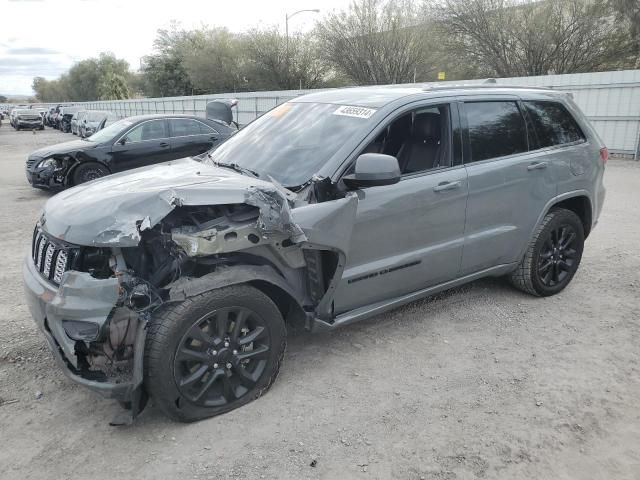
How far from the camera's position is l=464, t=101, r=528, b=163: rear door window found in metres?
3.93

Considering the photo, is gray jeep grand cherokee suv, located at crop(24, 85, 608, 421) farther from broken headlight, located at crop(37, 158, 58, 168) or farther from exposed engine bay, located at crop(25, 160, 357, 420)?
broken headlight, located at crop(37, 158, 58, 168)

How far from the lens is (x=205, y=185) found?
2949 millimetres

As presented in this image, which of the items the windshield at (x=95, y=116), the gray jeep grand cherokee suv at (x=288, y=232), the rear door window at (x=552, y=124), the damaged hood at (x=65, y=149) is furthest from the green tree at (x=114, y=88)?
the gray jeep grand cherokee suv at (x=288, y=232)

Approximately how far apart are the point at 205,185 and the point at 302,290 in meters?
0.89

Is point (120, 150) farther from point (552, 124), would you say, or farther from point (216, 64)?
point (216, 64)

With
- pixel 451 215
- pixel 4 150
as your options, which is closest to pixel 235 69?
pixel 4 150

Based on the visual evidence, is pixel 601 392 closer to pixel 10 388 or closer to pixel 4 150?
pixel 10 388

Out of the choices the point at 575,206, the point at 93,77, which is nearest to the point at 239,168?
the point at 575,206

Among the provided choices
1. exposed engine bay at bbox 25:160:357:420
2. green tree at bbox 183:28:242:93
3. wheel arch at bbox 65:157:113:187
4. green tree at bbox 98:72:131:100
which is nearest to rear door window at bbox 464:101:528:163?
exposed engine bay at bbox 25:160:357:420

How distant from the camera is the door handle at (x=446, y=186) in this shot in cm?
364

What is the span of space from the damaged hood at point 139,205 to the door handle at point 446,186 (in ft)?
4.03

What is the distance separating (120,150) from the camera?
1040 centimetres

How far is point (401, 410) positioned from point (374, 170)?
1.44 metres

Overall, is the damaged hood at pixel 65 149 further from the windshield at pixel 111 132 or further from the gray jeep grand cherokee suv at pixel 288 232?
the gray jeep grand cherokee suv at pixel 288 232
